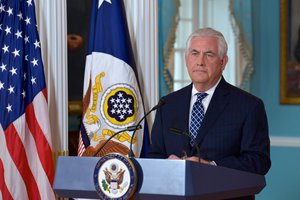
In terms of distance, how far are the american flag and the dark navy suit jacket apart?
1.10 m

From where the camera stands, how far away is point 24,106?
416 centimetres

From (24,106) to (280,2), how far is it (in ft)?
14.0

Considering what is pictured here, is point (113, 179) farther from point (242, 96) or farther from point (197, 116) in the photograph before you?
point (242, 96)

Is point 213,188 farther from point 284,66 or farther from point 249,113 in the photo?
point 284,66

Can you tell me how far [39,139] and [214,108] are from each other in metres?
1.41

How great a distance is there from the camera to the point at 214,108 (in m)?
3.26

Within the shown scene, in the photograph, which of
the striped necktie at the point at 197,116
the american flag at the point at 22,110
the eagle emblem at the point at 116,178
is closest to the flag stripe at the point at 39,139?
the american flag at the point at 22,110

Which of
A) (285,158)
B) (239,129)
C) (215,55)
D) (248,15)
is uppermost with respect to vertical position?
(248,15)

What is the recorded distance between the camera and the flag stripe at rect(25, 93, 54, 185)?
4195 millimetres

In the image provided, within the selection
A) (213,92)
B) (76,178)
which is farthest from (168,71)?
(76,178)

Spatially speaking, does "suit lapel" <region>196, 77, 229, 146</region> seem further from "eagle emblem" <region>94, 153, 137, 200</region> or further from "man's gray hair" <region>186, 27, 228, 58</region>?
"eagle emblem" <region>94, 153, 137, 200</region>

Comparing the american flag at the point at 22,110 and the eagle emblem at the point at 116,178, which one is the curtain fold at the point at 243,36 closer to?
the american flag at the point at 22,110

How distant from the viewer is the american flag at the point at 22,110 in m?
4.07

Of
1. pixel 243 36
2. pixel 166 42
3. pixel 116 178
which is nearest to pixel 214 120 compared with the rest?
pixel 116 178
